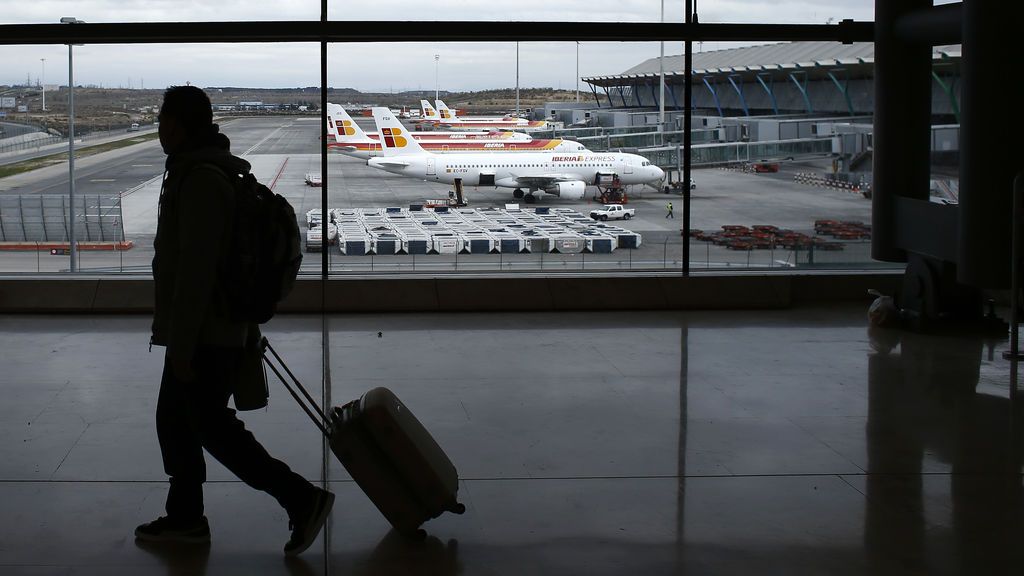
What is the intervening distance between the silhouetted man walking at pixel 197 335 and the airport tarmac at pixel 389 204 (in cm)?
627

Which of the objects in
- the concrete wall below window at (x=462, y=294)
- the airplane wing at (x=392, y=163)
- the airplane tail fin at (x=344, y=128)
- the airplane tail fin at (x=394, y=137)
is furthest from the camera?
the airplane tail fin at (x=394, y=137)

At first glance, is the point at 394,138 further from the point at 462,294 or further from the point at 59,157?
the point at 462,294

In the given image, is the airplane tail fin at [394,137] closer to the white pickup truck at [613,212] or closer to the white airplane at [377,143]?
the white airplane at [377,143]

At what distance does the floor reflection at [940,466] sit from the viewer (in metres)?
4.00

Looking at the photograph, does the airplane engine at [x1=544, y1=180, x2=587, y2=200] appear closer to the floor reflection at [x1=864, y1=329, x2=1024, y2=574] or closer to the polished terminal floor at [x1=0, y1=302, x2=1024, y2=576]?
the polished terminal floor at [x1=0, y1=302, x2=1024, y2=576]

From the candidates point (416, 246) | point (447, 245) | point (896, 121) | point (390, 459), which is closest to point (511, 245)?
point (447, 245)

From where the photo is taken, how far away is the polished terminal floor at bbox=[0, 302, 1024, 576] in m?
3.96

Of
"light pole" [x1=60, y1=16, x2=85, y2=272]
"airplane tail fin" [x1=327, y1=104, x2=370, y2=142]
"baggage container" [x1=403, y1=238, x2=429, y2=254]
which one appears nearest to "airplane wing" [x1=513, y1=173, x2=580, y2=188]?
"airplane tail fin" [x1=327, y1=104, x2=370, y2=142]

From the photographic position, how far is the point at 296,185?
37.1 feet

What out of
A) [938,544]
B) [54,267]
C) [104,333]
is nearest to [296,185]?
[54,267]

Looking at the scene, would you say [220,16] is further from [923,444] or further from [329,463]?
[923,444]

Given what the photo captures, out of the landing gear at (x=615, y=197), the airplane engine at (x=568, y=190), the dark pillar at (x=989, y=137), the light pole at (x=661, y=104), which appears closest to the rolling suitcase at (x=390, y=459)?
the dark pillar at (x=989, y=137)

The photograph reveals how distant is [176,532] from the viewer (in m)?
4.02

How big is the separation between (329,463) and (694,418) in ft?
6.73
